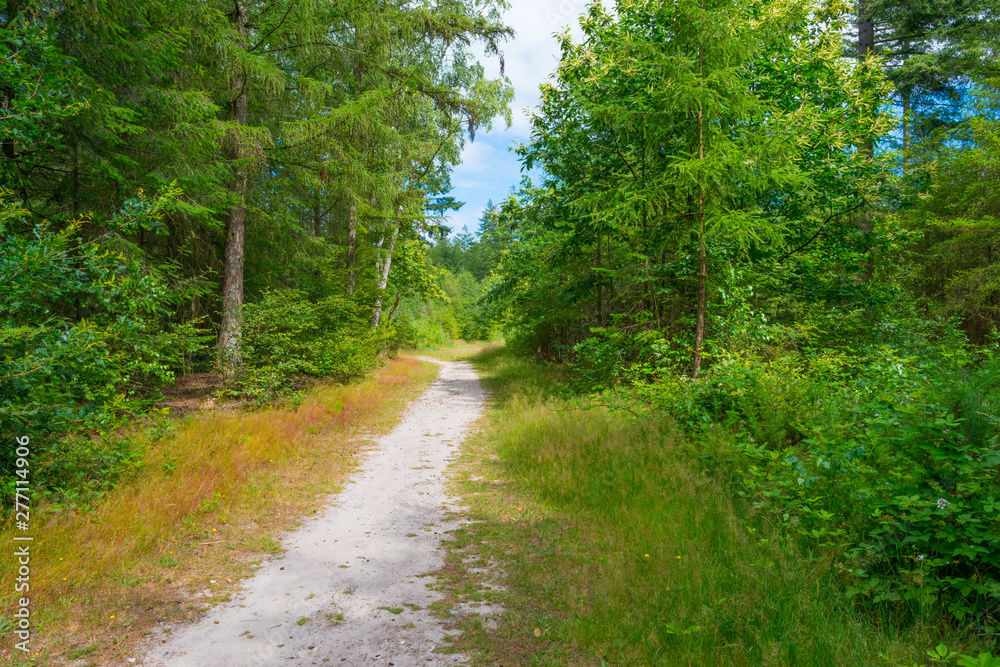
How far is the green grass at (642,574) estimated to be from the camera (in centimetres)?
277

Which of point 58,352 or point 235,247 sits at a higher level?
point 235,247

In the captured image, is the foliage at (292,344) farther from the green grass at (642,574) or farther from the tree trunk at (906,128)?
the tree trunk at (906,128)

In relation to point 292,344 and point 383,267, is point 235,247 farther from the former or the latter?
point 383,267

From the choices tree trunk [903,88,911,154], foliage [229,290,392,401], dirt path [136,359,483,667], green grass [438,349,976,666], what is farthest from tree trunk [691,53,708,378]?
tree trunk [903,88,911,154]

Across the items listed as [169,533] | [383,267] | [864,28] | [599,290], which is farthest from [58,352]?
[864,28]

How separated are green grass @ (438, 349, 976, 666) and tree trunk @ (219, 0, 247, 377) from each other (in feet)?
21.4

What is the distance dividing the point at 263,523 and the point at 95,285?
3095 millimetres

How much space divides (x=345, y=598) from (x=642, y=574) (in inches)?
97.8

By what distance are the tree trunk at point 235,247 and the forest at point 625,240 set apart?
8 cm

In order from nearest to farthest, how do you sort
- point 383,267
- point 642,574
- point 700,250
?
point 642,574 < point 700,250 < point 383,267

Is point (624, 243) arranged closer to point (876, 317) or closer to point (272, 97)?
point (876, 317)

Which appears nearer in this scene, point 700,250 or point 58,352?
point 58,352

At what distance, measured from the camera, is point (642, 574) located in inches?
146

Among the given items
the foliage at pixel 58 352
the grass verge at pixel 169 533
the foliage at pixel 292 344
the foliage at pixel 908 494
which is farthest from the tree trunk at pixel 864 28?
the foliage at pixel 58 352
